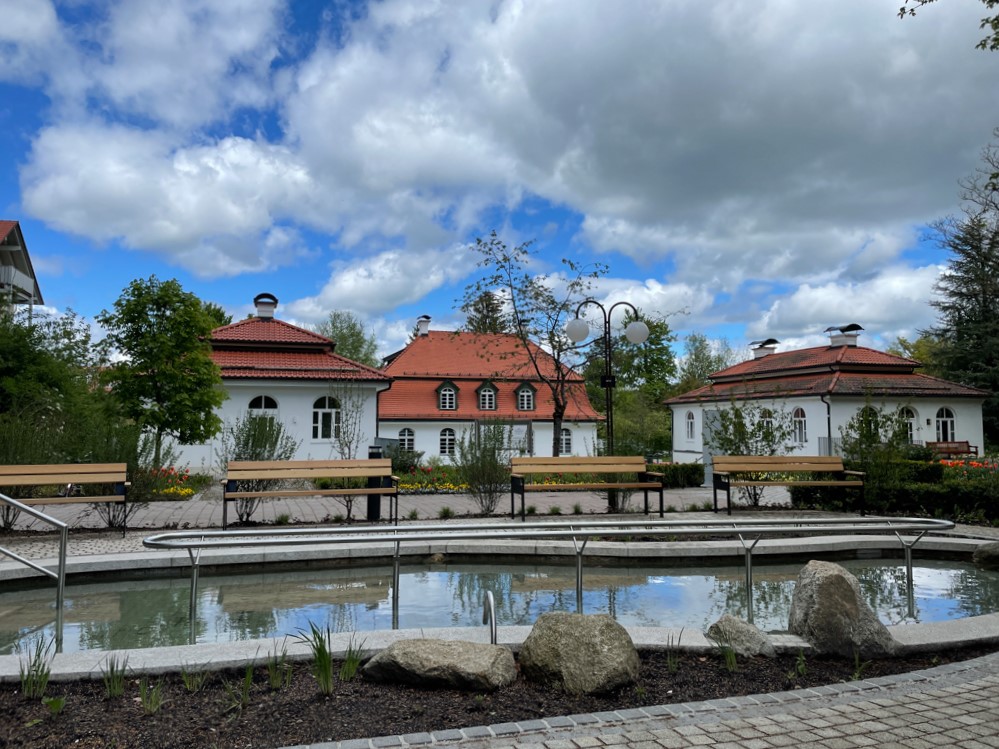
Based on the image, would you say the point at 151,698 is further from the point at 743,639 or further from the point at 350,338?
the point at 350,338

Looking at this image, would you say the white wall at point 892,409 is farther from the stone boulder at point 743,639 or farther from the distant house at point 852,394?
the stone boulder at point 743,639

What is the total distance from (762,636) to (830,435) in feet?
88.6

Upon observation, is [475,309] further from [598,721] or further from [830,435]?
[598,721]

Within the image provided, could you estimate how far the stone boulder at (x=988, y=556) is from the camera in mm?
8242

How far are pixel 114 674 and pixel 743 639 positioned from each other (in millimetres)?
3693

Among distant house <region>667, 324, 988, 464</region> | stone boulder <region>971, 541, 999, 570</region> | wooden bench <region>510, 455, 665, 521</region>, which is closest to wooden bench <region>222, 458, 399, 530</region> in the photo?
wooden bench <region>510, 455, 665, 521</region>

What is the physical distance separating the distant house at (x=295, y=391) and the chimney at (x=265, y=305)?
2585 millimetres

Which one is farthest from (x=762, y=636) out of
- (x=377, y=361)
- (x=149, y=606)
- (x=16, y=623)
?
(x=377, y=361)

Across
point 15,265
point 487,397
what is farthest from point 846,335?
point 15,265

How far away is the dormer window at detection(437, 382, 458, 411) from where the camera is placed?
1329 inches

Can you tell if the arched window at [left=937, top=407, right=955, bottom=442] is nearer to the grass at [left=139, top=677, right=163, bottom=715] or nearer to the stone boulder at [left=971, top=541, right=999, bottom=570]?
the stone boulder at [left=971, top=541, right=999, bottom=570]

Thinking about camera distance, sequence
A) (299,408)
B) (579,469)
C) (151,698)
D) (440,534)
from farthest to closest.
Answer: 1. (299,408)
2. (579,469)
3. (440,534)
4. (151,698)

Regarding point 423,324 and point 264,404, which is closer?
point 264,404

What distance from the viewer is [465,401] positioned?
34094 mm
